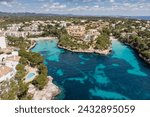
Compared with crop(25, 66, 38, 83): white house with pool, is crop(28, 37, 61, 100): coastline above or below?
below

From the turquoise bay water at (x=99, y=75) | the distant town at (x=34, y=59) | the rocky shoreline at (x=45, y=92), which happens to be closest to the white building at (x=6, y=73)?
the distant town at (x=34, y=59)

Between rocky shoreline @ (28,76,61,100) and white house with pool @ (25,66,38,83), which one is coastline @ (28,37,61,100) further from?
white house with pool @ (25,66,38,83)

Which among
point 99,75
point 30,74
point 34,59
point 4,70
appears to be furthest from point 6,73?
point 99,75

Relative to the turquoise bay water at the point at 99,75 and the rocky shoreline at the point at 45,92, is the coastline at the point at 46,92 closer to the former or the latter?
the rocky shoreline at the point at 45,92

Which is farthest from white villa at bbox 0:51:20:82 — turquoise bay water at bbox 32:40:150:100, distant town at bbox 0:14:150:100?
turquoise bay water at bbox 32:40:150:100

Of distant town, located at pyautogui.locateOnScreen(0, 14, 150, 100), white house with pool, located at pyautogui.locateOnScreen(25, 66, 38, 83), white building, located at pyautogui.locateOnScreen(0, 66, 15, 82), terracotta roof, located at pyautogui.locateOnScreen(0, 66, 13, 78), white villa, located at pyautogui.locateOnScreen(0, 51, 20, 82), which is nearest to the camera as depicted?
distant town, located at pyautogui.locateOnScreen(0, 14, 150, 100)

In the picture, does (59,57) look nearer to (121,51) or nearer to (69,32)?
(121,51)
